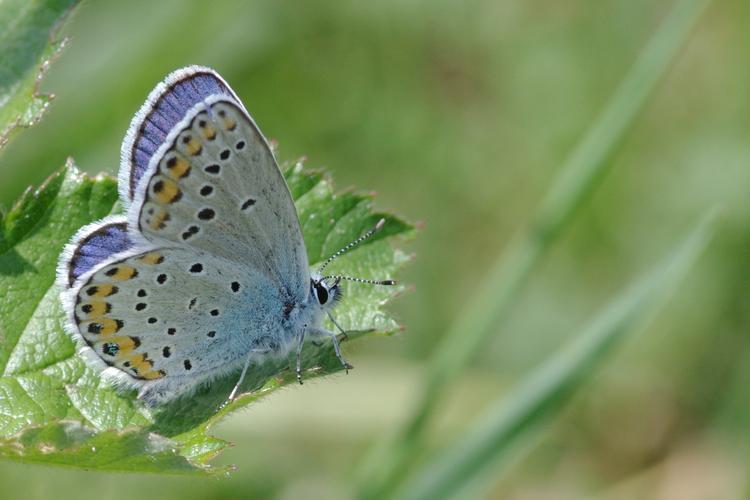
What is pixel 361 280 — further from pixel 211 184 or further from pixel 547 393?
pixel 547 393

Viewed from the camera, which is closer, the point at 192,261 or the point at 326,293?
the point at 192,261

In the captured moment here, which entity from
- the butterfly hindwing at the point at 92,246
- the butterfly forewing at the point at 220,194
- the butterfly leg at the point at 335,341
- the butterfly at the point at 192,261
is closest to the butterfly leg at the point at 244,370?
the butterfly at the point at 192,261

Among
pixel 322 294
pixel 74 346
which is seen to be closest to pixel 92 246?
pixel 74 346

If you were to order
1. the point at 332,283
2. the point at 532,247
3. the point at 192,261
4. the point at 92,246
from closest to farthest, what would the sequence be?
the point at 92,246 < the point at 192,261 < the point at 332,283 < the point at 532,247

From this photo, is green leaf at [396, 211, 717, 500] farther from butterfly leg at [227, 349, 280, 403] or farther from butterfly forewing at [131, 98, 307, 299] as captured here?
butterfly forewing at [131, 98, 307, 299]

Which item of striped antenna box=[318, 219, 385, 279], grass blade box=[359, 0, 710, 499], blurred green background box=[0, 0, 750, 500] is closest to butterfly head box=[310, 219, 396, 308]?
striped antenna box=[318, 219, 385, 279]

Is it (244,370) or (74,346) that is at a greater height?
(244,370)

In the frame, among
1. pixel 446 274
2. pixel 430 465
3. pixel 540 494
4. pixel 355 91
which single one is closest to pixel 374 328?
pixel 430 465
